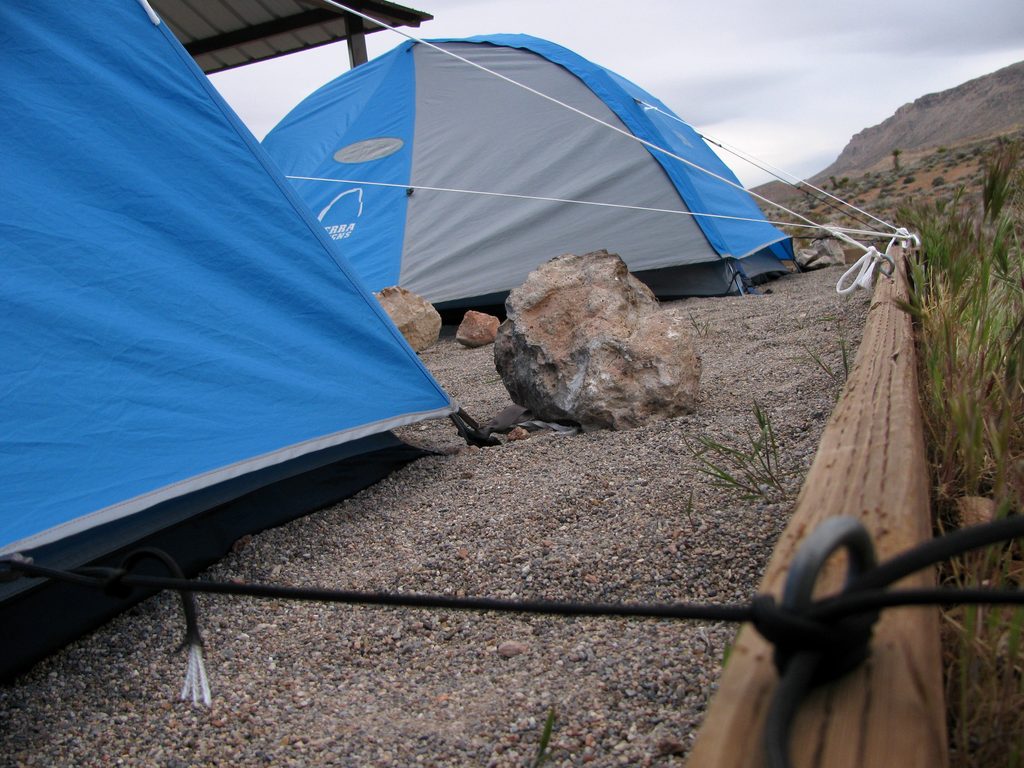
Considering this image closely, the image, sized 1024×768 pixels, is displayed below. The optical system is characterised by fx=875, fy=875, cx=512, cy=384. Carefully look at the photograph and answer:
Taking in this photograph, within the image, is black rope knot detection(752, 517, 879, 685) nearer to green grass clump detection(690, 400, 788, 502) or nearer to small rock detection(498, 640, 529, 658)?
small rock detection(498, 640, 529, 658)

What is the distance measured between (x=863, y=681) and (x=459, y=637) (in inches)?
41.3

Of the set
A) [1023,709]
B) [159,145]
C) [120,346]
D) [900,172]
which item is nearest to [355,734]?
[1023,709]

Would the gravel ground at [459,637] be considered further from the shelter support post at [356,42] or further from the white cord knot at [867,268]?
the shelter support post at [356,42]

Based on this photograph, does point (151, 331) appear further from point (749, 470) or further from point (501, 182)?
point (501, 182)

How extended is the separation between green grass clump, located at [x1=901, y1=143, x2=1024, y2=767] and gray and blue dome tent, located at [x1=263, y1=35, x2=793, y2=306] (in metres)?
2.60

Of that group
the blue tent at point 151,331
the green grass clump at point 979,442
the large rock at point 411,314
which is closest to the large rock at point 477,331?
Answer: the large rock at point 411,314

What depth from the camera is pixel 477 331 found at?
4.79 m

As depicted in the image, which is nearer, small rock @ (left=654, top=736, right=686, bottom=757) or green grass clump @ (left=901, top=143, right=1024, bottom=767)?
green grass clump @ (left=901, top=143, right=1024, bottom=767)

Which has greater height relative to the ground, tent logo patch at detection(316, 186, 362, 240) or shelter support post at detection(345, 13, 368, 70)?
shelter support post at detection(345, 13, 368, 70)

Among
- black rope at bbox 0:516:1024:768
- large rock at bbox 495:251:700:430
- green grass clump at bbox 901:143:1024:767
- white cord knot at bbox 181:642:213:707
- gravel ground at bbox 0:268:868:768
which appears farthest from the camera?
large rock at bbox 495:251:700:430

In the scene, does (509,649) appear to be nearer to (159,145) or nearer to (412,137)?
(159,145)

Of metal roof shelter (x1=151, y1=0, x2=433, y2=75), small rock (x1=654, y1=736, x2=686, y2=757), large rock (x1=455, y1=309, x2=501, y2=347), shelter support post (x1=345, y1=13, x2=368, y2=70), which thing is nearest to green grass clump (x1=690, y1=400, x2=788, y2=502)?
small rock (x1=654, y1=736, x2=686, y2=757)

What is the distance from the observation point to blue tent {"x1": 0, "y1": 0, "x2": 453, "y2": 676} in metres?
1.73

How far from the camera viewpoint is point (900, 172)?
59.9ft
